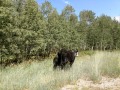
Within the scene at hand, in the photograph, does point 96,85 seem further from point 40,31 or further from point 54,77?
point 40,31

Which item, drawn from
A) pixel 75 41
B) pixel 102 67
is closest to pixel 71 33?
pixel 75 41

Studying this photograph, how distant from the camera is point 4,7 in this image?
16703mm

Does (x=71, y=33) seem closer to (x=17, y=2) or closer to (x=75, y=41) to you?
(x=75, y=41)

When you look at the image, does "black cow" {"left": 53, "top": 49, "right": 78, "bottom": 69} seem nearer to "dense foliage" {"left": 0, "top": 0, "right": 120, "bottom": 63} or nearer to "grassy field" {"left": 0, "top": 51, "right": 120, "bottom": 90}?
"grassy field" {"left": 0, "top": 51, "right": 120, "bottom": 90}

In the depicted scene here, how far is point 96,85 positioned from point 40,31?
18.7 metres

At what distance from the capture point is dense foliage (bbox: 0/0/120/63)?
59.5 ft

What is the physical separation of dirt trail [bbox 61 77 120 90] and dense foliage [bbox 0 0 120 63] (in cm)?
881

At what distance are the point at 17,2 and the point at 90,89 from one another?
63.3 feet

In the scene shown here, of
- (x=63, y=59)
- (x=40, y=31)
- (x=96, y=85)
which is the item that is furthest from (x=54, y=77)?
(x=40, y=31)

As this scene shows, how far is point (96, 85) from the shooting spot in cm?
916

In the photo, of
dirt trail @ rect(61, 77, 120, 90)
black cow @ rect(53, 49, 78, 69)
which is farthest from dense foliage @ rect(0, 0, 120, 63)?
dirt trail @ rect(61, 77, 120, 90)

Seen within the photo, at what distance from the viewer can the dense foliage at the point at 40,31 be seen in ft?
59.5

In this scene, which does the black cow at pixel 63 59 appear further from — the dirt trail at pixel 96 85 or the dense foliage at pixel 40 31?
the dense foliage at pixel 40 31

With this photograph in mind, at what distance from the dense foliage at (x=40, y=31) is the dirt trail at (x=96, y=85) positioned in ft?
28.9
